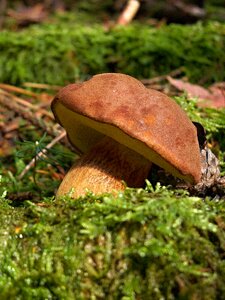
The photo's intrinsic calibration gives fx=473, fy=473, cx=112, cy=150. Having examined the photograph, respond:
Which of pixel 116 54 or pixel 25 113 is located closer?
pixel 25 113

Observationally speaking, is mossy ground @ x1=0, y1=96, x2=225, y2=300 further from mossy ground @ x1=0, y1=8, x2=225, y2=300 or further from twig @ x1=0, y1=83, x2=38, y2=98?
Answer: twig @ x1=0, y1=83, x2=38, y2=98

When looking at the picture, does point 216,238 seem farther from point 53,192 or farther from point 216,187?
point 53,192

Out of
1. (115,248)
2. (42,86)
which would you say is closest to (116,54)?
(42,86)

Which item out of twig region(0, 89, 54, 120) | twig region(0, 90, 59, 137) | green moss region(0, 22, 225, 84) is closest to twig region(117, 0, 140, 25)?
green moss region(0, 22, 225, 84)

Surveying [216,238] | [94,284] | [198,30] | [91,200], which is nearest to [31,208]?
[91,200]

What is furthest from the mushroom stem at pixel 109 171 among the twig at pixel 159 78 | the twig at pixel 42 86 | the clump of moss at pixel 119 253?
the twig at pixel 42 86

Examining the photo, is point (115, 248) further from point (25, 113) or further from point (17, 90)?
point (17, 90)

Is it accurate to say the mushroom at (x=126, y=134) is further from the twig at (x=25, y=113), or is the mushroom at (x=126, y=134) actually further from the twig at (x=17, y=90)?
the twig at (x=17, y=90)
